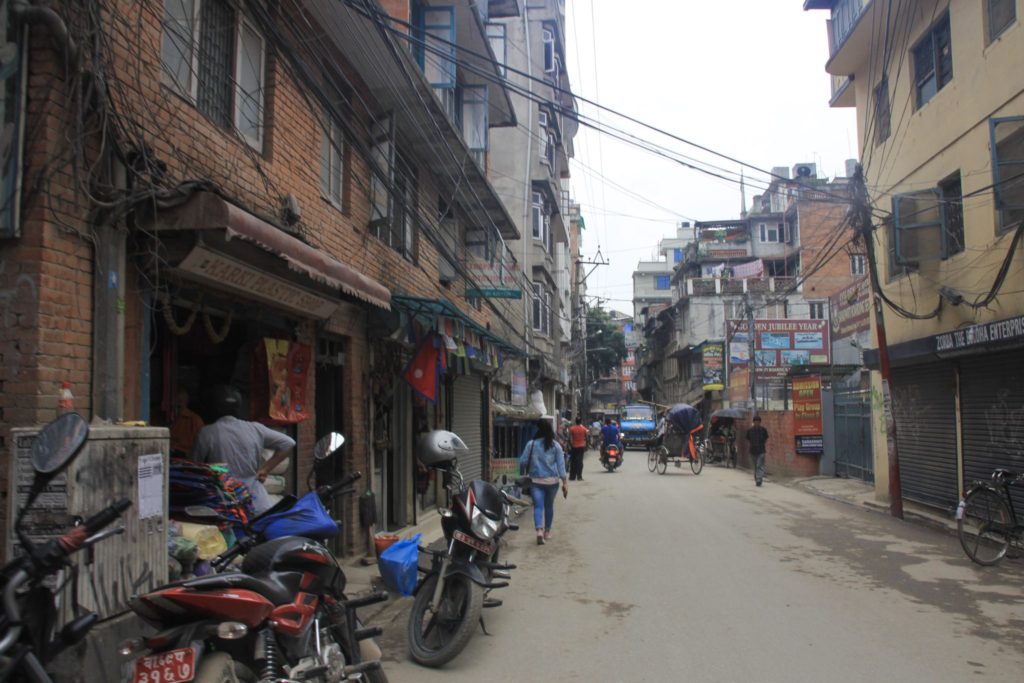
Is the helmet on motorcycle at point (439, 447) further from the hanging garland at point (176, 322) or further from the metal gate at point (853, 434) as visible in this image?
the metal gate at point (853, 434)

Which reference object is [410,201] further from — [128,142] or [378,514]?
[128,142]

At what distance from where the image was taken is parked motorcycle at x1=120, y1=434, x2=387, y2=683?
2.96 meters

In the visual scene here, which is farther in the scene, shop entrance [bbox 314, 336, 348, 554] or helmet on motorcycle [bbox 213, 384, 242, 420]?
shop entrance [bbox 314, 336, 348, 554]

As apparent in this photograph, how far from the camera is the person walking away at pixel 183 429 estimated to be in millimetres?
6211

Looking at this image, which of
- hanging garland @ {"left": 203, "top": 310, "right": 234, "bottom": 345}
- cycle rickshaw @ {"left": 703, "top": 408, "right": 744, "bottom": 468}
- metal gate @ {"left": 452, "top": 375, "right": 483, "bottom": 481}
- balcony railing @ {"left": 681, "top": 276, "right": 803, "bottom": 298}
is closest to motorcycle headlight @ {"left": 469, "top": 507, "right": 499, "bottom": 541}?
hanging garland @ {"left": 203, "top": 310, "right": 234, "bottom": 345}

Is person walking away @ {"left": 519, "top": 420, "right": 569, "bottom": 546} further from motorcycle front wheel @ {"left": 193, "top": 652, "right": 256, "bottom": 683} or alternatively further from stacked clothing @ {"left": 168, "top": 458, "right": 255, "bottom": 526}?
motorcycle front wheel @ {"left": 193, "top": 652, "right": 256, "bottom": 683}

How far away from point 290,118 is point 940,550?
9.64 metres

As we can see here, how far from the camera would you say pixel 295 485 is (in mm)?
7922

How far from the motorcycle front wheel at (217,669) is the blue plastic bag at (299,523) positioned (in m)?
0.98

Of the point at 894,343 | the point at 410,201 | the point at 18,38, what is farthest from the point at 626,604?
the point at 894,343

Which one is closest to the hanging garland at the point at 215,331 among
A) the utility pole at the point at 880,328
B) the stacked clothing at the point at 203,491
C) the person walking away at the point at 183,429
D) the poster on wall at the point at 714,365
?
the person walking away at the point at 183,429

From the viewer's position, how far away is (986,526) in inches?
352

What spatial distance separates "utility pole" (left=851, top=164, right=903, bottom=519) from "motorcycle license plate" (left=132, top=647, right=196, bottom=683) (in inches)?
509

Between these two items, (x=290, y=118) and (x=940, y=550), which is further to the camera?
(x=940, y=550)
